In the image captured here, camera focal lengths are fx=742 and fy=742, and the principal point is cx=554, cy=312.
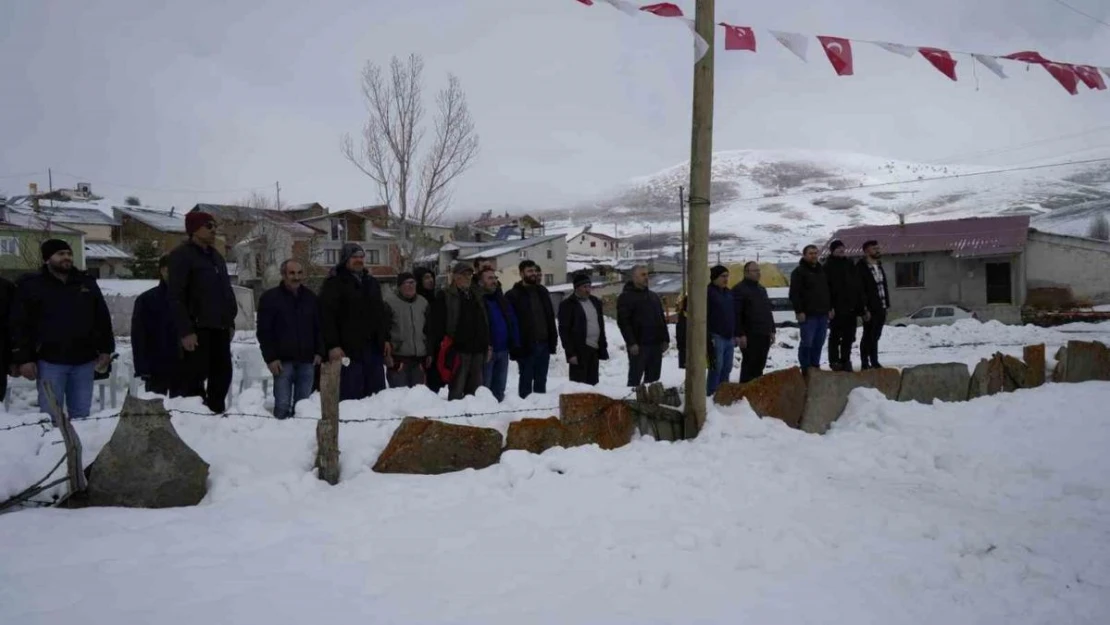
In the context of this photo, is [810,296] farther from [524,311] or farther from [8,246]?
[8,246]

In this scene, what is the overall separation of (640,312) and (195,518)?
532 cm

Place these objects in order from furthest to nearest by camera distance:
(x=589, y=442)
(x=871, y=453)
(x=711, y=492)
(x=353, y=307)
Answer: (x=353, y=307) → (x=871, y=453) → (x=589, y=442) → (x=711, y=492)

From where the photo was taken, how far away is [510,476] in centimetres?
516

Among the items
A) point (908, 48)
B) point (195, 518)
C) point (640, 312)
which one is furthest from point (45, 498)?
point (908, 48)

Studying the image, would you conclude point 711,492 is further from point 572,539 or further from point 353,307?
point 353,307

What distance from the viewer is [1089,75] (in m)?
7.92

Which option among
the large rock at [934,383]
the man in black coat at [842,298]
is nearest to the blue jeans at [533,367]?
the man in black coat at [842,298]

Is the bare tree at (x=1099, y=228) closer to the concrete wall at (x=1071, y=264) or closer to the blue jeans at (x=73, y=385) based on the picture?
the concrete wall at (x=1071, y=264)

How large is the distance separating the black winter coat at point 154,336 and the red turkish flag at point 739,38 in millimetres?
5368

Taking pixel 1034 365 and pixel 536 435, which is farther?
pixel 1034 365

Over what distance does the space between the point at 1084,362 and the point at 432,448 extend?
30.9 feet

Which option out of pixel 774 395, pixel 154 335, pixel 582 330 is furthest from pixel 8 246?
pixel 774 395

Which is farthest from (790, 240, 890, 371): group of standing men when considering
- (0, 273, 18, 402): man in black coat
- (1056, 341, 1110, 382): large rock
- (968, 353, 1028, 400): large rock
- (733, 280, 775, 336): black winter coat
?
(0, 273, 18, 402): man in black coat

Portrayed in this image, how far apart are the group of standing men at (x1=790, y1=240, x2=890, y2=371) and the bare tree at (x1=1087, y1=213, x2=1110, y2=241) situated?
256ft
